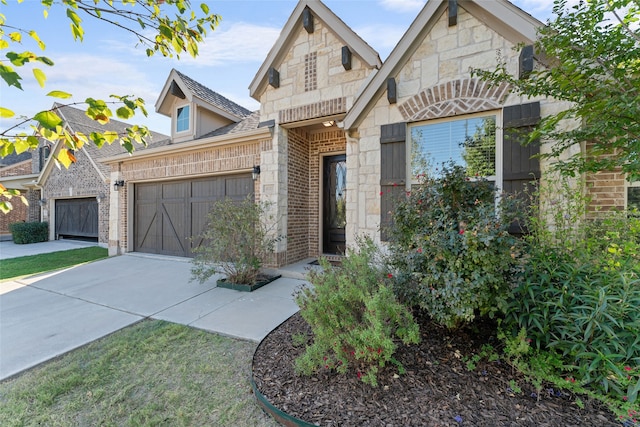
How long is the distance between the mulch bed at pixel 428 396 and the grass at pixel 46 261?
8243 millimetres

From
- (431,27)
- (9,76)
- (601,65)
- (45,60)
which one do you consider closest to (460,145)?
(601,65)

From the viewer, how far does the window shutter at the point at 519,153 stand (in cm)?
399

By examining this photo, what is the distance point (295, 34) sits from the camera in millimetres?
6395

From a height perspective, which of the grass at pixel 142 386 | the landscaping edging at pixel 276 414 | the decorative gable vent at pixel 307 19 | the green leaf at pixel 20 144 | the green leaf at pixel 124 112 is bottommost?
the grass at pixel 142 386

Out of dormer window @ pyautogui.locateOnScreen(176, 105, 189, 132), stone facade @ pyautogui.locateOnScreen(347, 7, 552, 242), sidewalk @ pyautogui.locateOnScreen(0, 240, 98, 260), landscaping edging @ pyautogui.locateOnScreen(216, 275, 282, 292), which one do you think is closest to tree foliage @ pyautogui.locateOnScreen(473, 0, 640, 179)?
stone facade @ pyautogui.locateOnScreen(347, 7, 552, 242)

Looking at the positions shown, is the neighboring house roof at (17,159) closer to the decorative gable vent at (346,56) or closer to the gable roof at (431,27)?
the decorative gable vent at (346,56)

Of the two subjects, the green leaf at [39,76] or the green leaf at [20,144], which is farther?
the green leaf at [20,144]

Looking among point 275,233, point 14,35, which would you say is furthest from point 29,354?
point 275,233

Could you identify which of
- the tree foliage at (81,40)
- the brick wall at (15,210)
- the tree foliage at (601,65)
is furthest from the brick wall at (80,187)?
the tree foliage at (601,65)

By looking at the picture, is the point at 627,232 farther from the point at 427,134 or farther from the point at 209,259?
the point at 209,259

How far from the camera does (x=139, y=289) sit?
5.57m

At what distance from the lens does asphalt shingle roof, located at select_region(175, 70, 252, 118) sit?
8.54m

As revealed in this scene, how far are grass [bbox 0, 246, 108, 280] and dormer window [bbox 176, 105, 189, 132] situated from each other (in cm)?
493

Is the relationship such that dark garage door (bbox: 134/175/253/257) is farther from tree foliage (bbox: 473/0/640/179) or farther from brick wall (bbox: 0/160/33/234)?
brick wall (bbox: 0/160/33/234)
